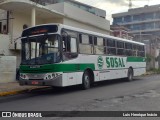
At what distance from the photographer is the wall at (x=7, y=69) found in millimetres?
17709

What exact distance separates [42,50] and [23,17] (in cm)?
1287

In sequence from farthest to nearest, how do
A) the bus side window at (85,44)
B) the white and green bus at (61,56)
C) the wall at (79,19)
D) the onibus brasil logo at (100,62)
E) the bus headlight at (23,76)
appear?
the wall at (79,19) → the onibus brasil logo at (100,62) → the bus side window at (85,44) → the bus headlight at (23,76) → the white and green bus at (61,56)

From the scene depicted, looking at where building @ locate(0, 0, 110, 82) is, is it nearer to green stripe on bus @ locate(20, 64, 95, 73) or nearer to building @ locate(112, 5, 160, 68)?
green stripe on bus @ locate(20, 64, 95, 73)

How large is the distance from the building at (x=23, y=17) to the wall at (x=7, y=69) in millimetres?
1451

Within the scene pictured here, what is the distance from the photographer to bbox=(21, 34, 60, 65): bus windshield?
12461 millimetres

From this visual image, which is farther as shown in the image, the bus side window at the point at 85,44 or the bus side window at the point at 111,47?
the bus side window at the point at 111,47

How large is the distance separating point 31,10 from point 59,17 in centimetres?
366

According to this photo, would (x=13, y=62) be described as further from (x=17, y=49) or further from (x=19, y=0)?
(x=19, y=0)

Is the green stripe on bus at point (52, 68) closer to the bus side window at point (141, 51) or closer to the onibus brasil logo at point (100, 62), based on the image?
the onibus brasil logo at point (100, 62)

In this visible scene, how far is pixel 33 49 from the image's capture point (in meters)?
13.1

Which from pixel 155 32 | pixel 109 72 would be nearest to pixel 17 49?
pixel 109 72

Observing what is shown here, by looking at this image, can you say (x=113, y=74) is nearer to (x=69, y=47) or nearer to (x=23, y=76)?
(x=69, y=47)

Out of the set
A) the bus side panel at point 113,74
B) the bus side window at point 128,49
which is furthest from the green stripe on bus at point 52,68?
the bus side window at point 128,49

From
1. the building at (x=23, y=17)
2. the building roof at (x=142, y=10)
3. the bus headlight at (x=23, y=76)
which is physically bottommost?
the bus headlight at (x=23, y=76)
